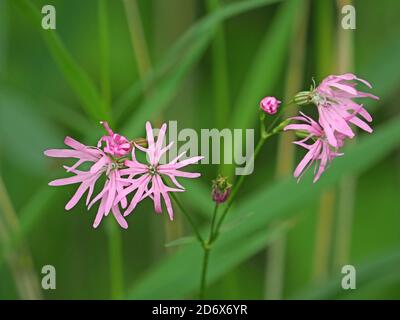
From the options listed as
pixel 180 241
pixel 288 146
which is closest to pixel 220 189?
pixel 180 241

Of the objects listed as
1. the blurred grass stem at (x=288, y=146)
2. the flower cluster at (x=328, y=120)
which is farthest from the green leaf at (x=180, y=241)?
the blurred grass stem at (x=288, y=146)

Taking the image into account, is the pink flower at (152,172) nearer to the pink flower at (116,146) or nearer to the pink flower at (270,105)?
the pink flower at (116,146)

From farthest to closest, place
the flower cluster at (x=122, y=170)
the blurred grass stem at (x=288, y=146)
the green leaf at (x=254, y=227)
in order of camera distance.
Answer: the blurred grass stem at (x=288, y=146) → the green leaf at (x=254, y=227) → the flower cluster at (x=122, y=170)

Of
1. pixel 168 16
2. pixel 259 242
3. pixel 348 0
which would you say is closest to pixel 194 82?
pixel 168 16

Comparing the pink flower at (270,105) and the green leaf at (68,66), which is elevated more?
the green leaf at (68,66)

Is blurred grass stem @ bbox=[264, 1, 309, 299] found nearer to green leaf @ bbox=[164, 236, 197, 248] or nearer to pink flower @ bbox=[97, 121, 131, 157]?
green leaf @ bbox=[164, 236, 197, 248]

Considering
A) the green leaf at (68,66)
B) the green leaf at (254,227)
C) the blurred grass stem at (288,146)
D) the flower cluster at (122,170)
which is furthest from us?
the blurred grass stem at (288,146)

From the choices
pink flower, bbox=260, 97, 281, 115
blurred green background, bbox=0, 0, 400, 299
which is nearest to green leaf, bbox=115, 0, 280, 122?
blurred green background, bbox=0, 0, 400, 299

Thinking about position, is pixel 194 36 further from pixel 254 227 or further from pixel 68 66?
pixel 254 227
